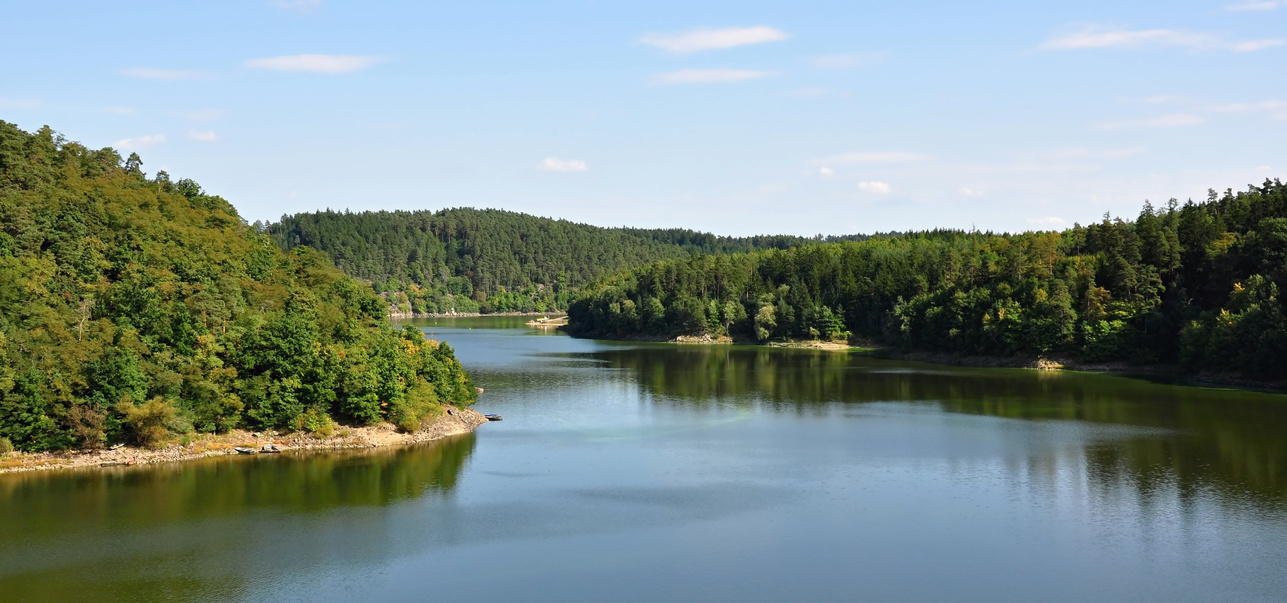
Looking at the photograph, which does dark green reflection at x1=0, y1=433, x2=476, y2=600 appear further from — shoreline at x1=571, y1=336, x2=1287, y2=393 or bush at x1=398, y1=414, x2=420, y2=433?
shoreline at x1=571, y1=336, x2=1287, y2=393

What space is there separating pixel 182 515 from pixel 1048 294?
76.8 metres

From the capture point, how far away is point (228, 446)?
44.3m

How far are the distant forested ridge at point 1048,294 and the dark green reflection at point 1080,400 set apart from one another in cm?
502

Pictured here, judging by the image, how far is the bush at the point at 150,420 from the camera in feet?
137

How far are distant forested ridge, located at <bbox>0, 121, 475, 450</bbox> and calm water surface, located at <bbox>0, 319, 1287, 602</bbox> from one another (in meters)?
3.04

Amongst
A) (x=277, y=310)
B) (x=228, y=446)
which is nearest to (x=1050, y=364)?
(x=277, y=310)

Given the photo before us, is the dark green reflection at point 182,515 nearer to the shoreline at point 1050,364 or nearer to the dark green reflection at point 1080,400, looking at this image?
the dark green reflection at point 1080,400

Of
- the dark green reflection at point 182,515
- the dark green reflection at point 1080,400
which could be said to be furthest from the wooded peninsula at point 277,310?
the dark green reflection at point 1080,400

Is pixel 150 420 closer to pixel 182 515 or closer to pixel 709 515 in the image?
pixel 182 515

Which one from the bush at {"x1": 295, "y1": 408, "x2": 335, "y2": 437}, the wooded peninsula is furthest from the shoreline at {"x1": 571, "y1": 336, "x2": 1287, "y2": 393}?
the bush at {"x1": 295, "y1": 408, "x2": 335, "y2": 437}

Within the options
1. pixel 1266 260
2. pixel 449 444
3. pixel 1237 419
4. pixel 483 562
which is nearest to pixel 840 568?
pixel 483 562

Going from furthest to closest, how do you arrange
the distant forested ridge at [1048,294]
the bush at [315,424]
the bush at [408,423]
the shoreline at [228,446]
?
1. the distant forested ridge at [1048,294]
2. the bush at [408,423]
3. the bush at [315,424]
4. the shoreline at [228,446]

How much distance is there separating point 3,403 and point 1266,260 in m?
81.8

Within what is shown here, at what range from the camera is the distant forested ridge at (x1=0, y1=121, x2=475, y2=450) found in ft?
137
